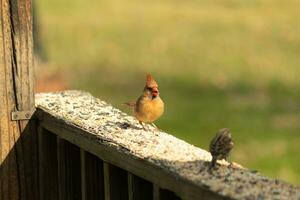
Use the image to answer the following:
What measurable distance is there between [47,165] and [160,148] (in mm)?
1102

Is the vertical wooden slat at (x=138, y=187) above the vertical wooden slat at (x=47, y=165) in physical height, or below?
below

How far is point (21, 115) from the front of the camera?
4000 millimetres

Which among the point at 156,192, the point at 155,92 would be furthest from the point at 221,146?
the point at 155,92

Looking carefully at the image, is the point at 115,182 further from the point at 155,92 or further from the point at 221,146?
the point at 221,146

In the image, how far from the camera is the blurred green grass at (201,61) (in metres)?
12.1

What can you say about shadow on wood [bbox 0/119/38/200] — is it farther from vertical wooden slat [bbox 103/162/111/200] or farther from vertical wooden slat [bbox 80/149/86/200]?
vertical wooden slat [bbox 103/162/111/200]

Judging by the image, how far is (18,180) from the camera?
4066 millimetres

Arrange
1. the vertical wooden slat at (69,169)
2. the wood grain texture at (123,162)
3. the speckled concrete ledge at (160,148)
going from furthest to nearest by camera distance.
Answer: the vertical wooden slat at (69,169), the wood grain texture at (123,162), the speckled concrete ledge at (160,148)

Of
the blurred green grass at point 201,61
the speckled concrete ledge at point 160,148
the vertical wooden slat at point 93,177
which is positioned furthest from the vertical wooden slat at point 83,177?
the blurred green grass at point 201,61

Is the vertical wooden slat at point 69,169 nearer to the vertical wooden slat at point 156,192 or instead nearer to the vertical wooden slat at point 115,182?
the vertical wooden slat at point 115,182

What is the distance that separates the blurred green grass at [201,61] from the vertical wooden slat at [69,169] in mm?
6085

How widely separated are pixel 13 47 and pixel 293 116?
31.1 feet

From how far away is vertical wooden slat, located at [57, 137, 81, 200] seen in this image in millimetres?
3834

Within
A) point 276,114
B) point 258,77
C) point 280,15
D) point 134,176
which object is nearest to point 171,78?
point 258,77
